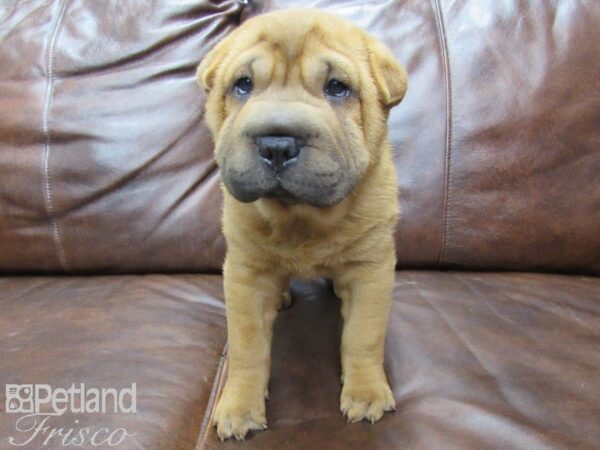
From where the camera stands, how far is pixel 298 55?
3.14 feet

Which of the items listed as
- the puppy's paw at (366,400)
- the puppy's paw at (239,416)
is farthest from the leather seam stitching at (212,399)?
the puppy's paw at (366,400)

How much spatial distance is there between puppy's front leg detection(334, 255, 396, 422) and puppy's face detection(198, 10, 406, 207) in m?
0.23

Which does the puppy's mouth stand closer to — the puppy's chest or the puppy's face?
the puppy's face

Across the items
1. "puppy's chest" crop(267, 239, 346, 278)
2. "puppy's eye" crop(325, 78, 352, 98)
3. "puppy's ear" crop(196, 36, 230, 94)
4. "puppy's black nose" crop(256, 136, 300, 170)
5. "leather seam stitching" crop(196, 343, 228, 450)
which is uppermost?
"puppy's ear" crop(196, 36, 230, 94)

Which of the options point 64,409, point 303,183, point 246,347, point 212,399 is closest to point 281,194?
point 303,183

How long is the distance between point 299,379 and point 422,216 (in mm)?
625

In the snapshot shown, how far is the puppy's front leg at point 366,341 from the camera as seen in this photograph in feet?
3.28

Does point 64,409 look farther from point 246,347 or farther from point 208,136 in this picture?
point 208,136

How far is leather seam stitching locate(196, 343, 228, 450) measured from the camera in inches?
38.3

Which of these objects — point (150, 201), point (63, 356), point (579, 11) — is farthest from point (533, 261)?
point (63, 356)

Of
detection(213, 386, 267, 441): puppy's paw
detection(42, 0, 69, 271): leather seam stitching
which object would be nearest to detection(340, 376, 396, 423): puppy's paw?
detection(213, 386, 267, 441): puppy's paw

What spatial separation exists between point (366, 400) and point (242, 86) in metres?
0.61

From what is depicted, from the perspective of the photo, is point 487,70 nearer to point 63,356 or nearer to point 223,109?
point 223,109

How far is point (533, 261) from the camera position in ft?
4.89
